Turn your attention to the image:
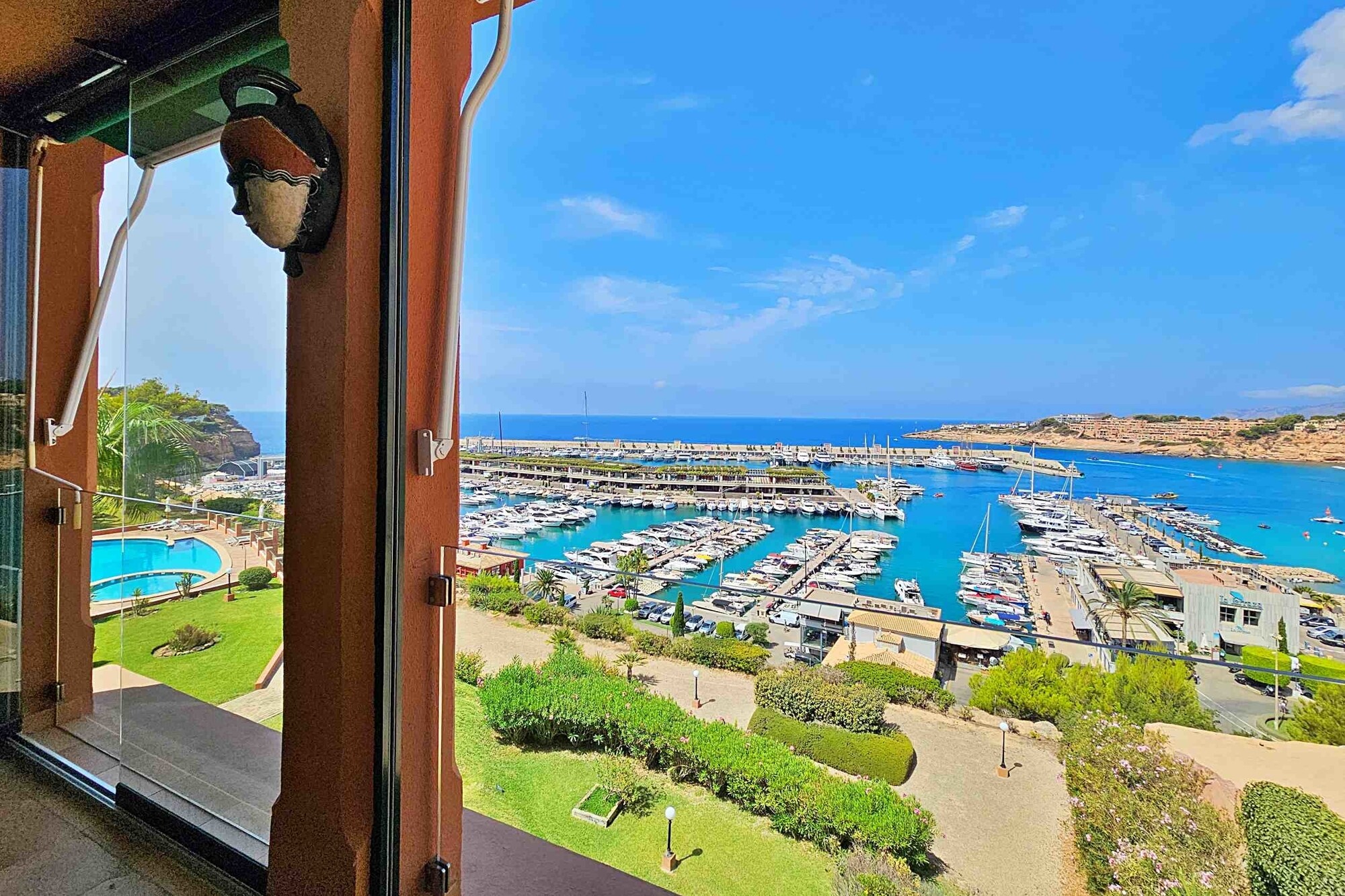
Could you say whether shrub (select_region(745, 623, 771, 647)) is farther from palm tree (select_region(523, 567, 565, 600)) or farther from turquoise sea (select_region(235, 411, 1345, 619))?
palm tree (select_region(523, 567, 565, 600))

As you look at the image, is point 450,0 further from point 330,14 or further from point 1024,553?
point 1024,553

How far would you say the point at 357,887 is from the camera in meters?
1.04

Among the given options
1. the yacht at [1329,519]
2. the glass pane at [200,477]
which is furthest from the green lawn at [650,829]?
the yacht at [1329,519]

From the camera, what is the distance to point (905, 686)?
4.97 ft

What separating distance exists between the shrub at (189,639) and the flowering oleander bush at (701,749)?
88 cm

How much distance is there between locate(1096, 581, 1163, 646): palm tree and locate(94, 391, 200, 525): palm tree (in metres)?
2.66

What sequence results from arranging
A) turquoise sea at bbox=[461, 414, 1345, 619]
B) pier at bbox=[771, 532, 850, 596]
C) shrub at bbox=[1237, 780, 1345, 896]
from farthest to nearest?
pier at bbox=[771, 532, 850, 596], turquoise sea at bbox=[461, 414, 1345, 619], shrub at bbox=[1237, 780, 1345, 896]

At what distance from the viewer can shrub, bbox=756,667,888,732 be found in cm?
155

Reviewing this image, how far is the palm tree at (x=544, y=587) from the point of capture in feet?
6.19

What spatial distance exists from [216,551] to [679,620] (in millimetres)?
1422

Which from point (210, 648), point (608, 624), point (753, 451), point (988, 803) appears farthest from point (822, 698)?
point (753, 451)

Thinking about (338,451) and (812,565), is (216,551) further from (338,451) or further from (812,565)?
(812,565)

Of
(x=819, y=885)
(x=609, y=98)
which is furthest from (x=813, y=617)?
(x=609, y=98)

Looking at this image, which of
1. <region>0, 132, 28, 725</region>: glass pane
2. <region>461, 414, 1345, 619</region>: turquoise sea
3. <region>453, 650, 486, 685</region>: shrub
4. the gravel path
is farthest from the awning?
<region>0, 132, 28, 725</region>: glass pane
